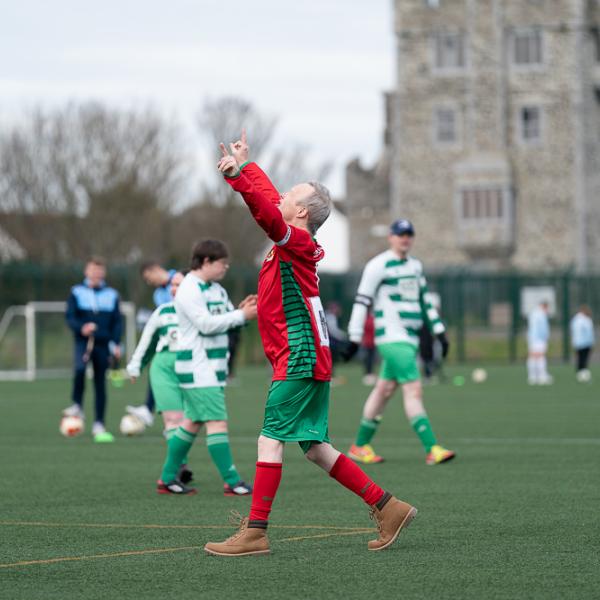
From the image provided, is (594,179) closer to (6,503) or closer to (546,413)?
(546,413)

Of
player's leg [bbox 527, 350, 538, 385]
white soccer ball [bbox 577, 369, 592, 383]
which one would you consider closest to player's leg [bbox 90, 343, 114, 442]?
player's leg [bbox 527, 350, 538, 385]

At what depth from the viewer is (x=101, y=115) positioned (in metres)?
57.2

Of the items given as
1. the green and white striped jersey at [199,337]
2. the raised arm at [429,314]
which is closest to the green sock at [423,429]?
the raised arm at [429,314]

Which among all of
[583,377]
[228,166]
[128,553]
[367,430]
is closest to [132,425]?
[367,430]

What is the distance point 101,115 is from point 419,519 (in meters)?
49.8

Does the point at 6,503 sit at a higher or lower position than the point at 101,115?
lower

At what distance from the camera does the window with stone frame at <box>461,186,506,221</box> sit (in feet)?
222

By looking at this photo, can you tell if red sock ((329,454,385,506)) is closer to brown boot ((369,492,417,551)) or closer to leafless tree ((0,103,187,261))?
brown boot ((369,492,417,551))

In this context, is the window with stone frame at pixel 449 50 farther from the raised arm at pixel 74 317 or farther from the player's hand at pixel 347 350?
the player's hand at pixel 347 350

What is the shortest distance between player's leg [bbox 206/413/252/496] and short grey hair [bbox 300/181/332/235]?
10.1ft

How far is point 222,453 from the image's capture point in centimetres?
1038

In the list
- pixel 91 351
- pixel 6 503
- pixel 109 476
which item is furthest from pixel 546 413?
pixel 6 503

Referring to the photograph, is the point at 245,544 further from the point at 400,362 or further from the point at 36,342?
the point at 36,342

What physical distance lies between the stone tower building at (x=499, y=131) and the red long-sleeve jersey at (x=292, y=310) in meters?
59.5
